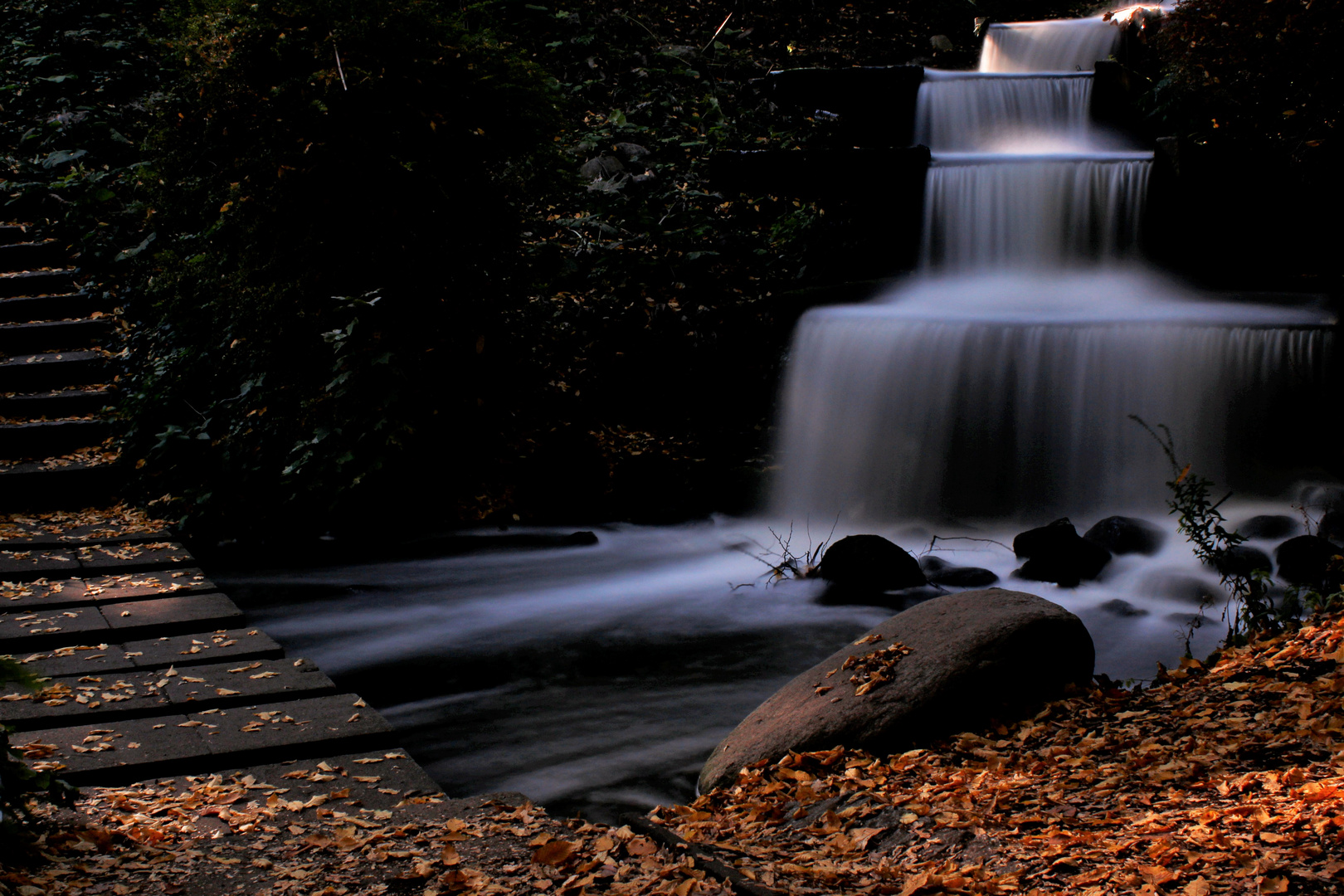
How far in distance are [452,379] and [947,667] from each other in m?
4.63

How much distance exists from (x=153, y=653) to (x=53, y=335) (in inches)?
222

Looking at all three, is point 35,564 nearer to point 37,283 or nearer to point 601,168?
point 37,283

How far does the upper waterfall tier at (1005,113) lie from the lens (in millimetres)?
11703

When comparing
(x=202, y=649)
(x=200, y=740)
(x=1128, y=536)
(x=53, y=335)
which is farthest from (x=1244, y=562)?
(x=53, y=335)

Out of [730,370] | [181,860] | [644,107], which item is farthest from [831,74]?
Result: [181,860]

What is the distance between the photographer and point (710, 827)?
363cm

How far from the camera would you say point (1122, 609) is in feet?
21.7

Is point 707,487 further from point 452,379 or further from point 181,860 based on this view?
point 181,860

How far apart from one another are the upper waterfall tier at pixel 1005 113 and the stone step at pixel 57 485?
30.2ft

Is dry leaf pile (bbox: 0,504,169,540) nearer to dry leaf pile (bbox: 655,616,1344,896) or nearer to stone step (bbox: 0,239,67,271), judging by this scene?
stone step (bbox: 0,239,67,271)

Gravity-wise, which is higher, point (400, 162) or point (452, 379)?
point (400, 162)

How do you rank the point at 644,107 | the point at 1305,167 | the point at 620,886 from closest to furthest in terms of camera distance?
the point at 620,886 < the point at 1305,167 < the point at 644,107

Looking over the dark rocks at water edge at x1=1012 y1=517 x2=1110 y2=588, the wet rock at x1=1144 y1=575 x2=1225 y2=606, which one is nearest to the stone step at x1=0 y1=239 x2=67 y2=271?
the dark rocks at water edge at x1=1012 y1=517 x2=1110 y2=588

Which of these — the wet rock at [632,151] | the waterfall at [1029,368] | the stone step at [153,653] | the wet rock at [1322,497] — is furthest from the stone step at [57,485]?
the wet rock at [1322,497]
